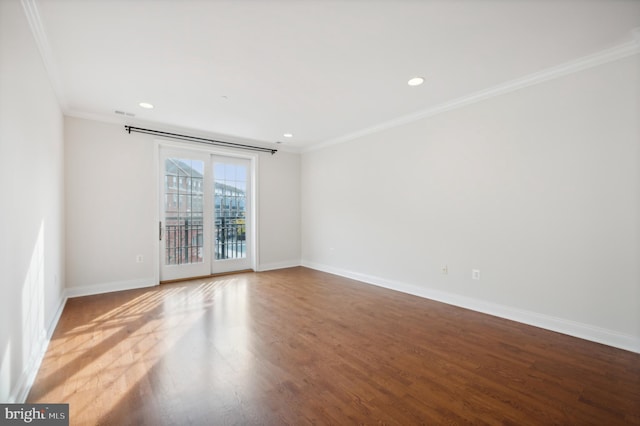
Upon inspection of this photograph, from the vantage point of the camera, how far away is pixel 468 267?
3.43m

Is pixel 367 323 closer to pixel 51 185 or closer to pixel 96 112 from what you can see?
pixel 51 185

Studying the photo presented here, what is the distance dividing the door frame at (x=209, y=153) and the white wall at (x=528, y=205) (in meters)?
2.43

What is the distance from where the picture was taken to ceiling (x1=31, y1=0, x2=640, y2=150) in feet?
6.33

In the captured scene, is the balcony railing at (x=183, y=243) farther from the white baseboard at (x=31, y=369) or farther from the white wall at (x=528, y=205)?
the white wall at (x=528, y=205)

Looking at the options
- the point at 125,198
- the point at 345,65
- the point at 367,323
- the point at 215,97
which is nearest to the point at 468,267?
the point at 367,323

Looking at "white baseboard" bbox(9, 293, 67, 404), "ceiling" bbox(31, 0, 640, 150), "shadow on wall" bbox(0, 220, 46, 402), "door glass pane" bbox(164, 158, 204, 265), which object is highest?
"ceiling" bbox(31, 0, 640, 150)

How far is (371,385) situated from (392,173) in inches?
125

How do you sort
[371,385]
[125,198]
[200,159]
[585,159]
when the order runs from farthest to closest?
[200,159] < [125,198] < [585,159] < [371,385]

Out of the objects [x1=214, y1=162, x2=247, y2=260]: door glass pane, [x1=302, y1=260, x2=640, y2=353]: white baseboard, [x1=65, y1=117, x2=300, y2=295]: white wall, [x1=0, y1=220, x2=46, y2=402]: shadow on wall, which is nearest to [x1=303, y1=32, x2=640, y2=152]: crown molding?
[x1=302, y1=260, x2=640, y2=353]: white baseboard

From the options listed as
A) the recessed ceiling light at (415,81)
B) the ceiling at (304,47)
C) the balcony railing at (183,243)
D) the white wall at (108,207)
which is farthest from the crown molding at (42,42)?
the recessed ceiling light at (415,81)

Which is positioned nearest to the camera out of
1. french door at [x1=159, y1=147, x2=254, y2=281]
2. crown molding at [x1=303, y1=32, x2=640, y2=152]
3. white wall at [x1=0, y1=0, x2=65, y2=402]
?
white wall at [x1=0, y1=0, x2=65, y2=402]

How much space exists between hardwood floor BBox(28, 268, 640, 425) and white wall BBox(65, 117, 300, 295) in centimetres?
68

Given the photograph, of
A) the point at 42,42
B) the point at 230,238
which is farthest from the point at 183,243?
the point at 42,42

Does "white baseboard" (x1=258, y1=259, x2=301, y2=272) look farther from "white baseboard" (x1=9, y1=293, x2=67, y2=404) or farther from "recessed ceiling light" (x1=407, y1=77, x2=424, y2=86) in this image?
"recessed ceiling light" (x1=407, y1=77, x2=424, y2=86)
